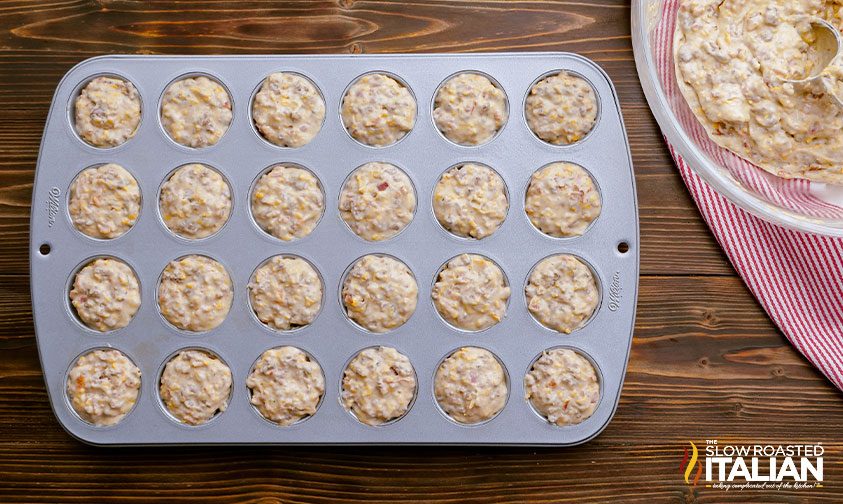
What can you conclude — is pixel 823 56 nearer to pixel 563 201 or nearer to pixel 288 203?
pixel 563 201

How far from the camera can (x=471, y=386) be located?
2.12 meters

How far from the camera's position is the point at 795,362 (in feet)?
7.54

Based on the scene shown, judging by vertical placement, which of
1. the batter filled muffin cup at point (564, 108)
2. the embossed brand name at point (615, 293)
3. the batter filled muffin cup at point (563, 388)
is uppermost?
the batter filled muffin cup at point (564, 108)

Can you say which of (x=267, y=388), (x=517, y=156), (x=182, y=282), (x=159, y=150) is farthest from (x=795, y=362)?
(x=159, y=150)

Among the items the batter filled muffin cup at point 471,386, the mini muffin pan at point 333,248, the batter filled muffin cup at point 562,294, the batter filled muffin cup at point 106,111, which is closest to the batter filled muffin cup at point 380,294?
the mini muffin pan at point 333,248

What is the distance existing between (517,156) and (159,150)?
121 cm

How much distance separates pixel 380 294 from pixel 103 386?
950mm

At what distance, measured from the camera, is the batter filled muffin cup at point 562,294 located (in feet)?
7.04

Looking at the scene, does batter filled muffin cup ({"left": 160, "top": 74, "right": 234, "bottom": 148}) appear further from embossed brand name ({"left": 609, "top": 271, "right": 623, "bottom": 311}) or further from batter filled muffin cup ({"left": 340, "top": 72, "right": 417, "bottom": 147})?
embossed brand name ({"left": 609, "top": 271, "right": 623, "bottom": 311})

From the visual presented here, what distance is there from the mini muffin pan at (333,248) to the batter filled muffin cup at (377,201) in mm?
28

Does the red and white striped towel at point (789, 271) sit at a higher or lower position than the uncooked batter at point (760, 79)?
lower

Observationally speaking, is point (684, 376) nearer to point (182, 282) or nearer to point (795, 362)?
point (795, 362)

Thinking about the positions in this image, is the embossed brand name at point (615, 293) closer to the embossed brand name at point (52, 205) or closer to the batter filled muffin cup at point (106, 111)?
the batter filled muffin cup at point (106, 111)

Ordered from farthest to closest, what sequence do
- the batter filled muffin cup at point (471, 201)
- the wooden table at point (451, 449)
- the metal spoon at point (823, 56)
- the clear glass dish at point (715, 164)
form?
1. the wooden table at point (451, 449)
2. the batter filled muffin cup at point (471, 201)
3. the clear glass dish at point (715, 164)
4. the metal spoon at point (823, 56)
